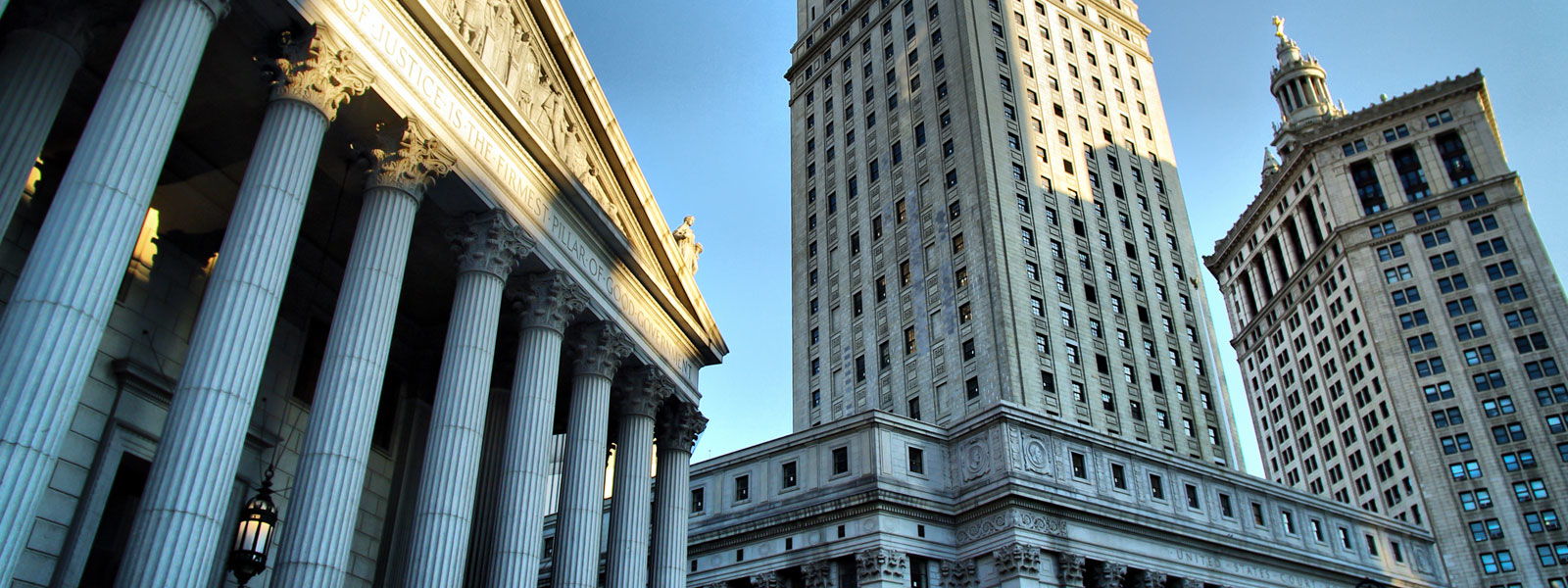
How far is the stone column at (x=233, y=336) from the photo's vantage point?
1327 centimetres

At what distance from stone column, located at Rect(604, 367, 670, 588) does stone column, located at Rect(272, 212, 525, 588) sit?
→ 7.83 meters

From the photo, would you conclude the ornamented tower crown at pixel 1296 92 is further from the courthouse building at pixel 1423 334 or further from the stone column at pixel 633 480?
the stone column at pixel 633 480

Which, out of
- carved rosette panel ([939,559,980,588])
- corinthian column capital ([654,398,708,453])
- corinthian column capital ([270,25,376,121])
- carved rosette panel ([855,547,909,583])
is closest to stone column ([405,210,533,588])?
corinthian column capital ([270,25,376,121])

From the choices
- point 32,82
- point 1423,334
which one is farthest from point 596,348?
point 1423,334

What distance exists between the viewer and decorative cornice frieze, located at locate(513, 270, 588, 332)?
2352cm

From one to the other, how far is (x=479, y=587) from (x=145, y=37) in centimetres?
1453

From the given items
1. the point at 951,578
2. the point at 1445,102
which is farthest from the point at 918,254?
the point at 1445,102

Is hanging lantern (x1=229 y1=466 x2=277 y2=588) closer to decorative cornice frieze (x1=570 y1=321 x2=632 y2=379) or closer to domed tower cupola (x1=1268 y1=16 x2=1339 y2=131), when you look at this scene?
decorative cornice frieze (x1=570 y1=321 x2=632 y2=379)

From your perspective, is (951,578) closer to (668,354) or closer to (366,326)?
(668,354)

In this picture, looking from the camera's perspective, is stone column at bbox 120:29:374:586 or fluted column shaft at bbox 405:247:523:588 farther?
fluted column shaft at bbox 405:247:523:588

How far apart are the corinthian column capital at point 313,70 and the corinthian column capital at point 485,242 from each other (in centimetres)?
450

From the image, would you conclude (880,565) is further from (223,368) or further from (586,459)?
(223,368)

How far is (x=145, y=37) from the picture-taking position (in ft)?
47.7

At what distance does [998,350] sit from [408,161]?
141 ft
